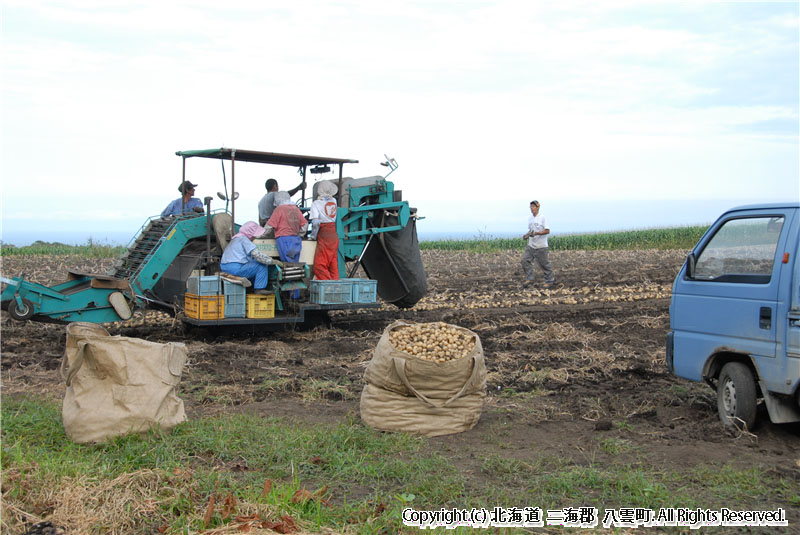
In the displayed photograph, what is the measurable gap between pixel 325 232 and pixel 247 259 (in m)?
1.30

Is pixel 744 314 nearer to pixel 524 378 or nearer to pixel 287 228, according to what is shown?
pixel 524 378

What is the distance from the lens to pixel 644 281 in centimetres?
1677

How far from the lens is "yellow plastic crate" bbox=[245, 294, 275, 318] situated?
9812mm

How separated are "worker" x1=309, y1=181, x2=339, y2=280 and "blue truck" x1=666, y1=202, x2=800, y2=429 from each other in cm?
538

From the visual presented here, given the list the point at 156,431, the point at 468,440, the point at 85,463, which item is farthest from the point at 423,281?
the point at 85,463

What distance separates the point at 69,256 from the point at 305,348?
15522mm

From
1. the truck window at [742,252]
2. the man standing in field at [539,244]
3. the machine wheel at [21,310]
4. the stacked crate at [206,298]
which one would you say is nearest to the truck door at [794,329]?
the truck window at [742,252]

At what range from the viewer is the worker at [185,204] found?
10.5 metres

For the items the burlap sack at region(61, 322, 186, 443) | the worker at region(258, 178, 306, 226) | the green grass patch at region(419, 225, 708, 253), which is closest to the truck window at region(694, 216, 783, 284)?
the burlap sack at region(61, 322, 186, 443)

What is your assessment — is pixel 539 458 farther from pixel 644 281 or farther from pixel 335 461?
pixel 644 281

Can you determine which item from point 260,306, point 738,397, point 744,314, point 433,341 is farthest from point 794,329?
point 260,306

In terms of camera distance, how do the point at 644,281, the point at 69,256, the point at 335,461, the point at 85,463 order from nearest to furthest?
the point at 85,463
the point at 335,461
the point at 644,281
the point at 69,256

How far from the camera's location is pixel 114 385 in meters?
5.35

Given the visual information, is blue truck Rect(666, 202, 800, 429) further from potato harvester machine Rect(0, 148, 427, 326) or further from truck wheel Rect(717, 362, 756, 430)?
potato harvester machine Rect(0, 148, 427, 326)
